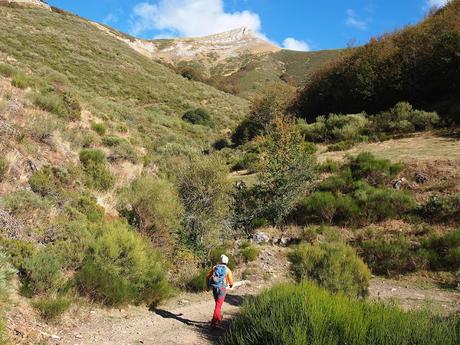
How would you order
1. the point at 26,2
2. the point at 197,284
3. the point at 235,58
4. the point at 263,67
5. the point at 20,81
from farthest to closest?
the point at 235,58 < the point at 263,67 < the point at 26,2 < the point at 20,81 < the point at 197,284

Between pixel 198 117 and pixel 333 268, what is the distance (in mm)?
33809

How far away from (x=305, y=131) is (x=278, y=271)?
17.1 m

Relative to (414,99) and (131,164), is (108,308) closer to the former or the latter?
(131,164)

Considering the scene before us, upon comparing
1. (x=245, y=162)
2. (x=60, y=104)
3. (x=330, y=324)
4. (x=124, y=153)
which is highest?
(x=60, y=104)

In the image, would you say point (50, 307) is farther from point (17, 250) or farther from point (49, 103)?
point (49, 103)

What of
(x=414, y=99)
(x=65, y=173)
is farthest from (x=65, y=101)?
(x=414, y=99)

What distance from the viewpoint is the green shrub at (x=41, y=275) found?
8.36 m

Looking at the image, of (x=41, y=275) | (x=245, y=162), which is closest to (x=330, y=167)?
(x=245, y=162)

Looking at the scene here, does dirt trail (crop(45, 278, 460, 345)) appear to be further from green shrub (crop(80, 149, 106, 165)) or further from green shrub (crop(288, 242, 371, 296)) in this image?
green shrub (crop(80, 149, 106, 165))

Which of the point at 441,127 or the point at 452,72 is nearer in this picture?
the point at 441,127

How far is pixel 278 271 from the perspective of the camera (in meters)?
14.3

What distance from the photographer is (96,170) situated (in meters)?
16.2

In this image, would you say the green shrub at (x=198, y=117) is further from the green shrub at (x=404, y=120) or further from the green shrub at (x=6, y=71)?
the green shrub at (x=6, y=71)

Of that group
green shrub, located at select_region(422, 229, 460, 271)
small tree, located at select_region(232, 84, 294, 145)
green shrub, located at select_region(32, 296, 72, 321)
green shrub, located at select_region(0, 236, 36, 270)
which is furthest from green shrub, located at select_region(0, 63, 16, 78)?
small tree, located at select_region(232, 84, 294, 145)
